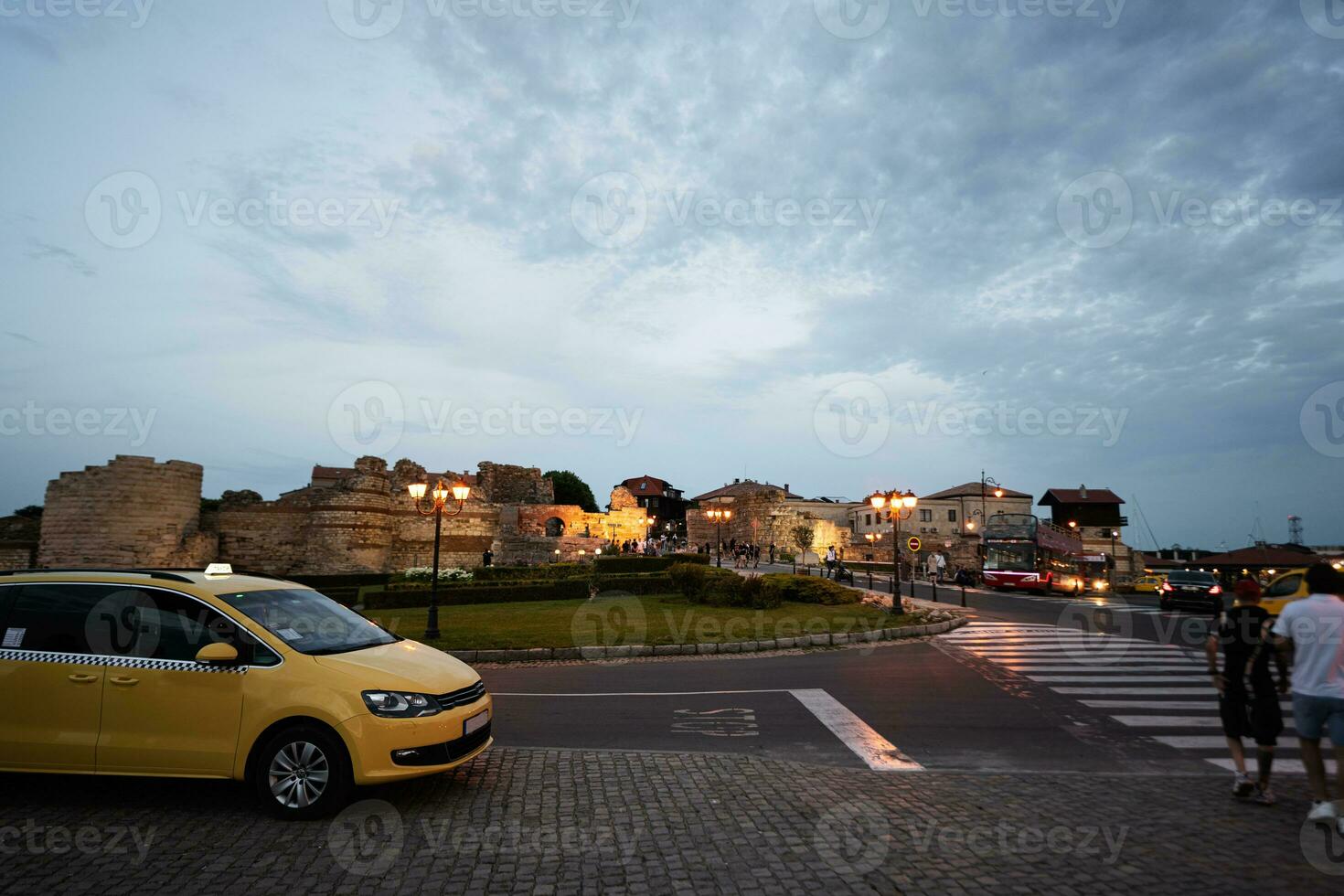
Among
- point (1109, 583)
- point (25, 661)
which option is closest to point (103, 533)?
point (25, 661)

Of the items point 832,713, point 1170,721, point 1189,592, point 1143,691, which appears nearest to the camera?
point 1170,721

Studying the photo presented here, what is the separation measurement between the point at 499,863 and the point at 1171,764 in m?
6.40

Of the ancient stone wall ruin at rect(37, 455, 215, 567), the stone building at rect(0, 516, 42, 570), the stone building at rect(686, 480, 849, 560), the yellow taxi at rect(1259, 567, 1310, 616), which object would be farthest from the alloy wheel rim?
the stone building at rect(686, 480, 849, 560)

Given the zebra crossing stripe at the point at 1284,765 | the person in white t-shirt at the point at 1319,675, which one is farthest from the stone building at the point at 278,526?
the person in white t-shirt at the point at 1319,675

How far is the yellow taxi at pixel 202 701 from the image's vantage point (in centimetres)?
483

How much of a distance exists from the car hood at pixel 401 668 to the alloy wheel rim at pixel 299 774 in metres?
0.56

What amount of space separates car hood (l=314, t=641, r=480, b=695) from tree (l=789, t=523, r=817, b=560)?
167 feet

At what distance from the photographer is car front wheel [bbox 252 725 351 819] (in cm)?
477

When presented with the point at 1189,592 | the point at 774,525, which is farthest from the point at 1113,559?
the point at 1189,592

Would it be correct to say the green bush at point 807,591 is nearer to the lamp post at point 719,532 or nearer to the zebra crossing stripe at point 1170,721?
the lamp post at point 719,532

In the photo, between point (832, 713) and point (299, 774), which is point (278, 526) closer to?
point (832, 713)

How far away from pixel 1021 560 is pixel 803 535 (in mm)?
24242

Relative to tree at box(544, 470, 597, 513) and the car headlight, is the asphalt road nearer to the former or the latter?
the car headlight

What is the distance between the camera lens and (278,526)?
3906 cm
